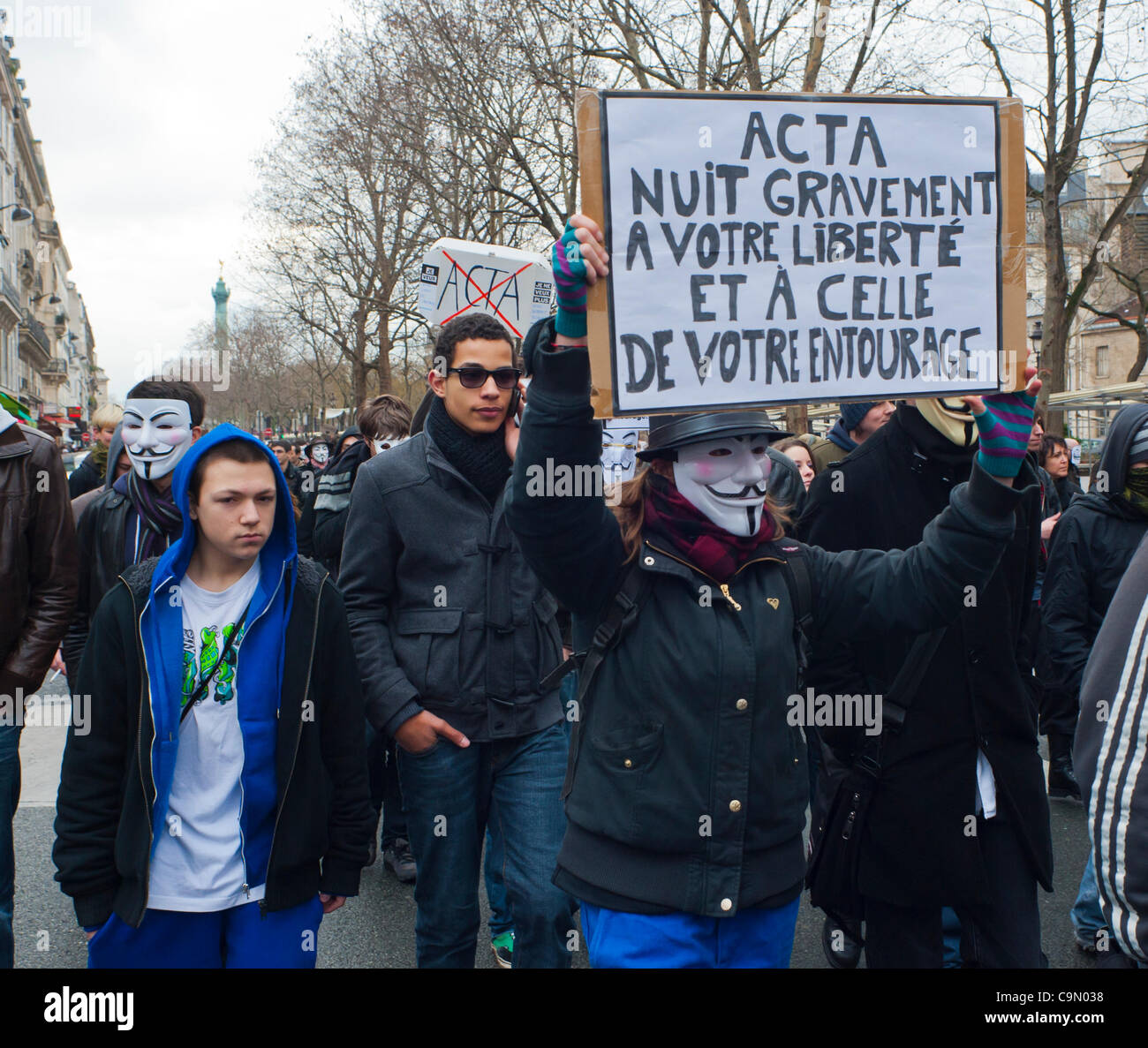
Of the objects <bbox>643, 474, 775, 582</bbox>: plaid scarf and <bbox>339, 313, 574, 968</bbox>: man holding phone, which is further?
<bbox>339, 313, 574, 968</bbox>: man holding phone

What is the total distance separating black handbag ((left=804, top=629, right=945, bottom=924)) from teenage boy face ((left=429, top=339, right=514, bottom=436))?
139 cm

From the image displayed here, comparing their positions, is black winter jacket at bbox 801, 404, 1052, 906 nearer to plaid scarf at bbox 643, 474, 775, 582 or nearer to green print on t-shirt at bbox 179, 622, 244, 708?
plaid scarf at bbox 643, 474, 775, 582

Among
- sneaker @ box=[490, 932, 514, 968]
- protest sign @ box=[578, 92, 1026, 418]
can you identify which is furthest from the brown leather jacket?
protest sign @ box=[578, 92, 1026, 418]

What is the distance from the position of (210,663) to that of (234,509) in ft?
1.26

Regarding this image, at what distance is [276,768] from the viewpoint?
2.68m

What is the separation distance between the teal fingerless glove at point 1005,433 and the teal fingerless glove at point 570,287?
0.91 meters

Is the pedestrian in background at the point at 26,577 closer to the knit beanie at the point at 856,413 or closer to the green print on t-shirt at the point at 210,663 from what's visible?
the green print on t-shirt at the point at 210,663

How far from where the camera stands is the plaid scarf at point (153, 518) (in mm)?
3684

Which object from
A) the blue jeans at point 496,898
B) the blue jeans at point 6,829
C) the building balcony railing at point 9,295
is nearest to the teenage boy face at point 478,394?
the blue jeans at point 496,898

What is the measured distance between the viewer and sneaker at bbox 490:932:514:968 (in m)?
3.98

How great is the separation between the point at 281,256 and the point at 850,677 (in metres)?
35.0
